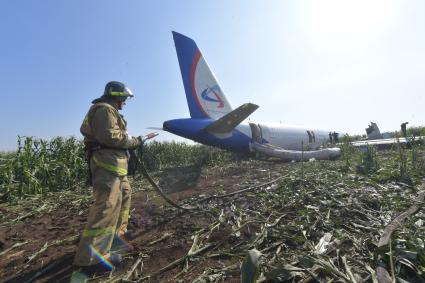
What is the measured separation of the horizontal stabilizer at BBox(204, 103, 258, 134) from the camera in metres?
13.0

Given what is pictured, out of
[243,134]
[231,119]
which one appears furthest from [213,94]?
[231,119]

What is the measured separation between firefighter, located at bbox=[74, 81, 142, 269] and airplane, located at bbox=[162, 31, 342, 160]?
30.0 ft

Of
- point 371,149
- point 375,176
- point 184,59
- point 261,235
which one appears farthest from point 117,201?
point 184,59

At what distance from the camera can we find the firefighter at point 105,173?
12.3ft

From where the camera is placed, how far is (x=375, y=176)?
8.03 meters

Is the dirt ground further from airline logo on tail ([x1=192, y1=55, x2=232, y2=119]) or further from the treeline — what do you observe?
airline logo on tail ([x1=192, y1=55, x2=232, y2=119])

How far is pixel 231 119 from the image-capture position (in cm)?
1391

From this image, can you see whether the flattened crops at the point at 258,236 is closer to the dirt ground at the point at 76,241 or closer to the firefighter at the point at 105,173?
the dirt ground at the point at 76,241

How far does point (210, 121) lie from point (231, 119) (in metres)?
1.50

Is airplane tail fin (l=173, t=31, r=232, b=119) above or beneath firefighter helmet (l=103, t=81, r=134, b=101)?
above

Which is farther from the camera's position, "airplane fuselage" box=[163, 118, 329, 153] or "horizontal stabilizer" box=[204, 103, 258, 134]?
"airplane fuselage" box=[163, 118, 329, 153]

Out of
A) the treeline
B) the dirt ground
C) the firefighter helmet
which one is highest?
the firefighter helmet

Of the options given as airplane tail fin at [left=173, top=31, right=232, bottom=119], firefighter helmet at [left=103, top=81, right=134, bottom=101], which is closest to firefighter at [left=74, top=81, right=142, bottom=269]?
firefighter helmet at [left=103, top=81, right=134, bottom=101]

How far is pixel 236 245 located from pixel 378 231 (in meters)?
1.93
